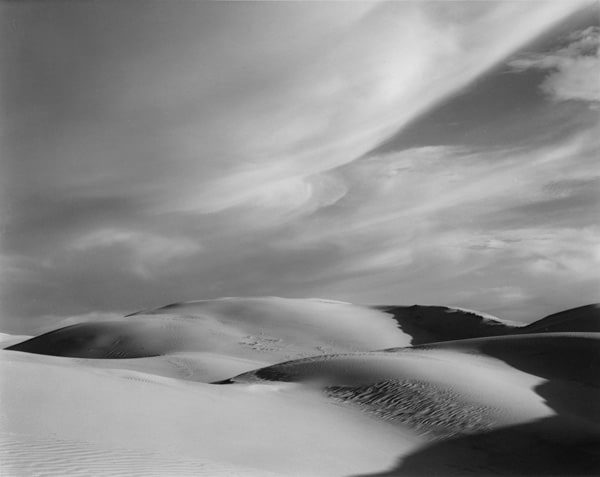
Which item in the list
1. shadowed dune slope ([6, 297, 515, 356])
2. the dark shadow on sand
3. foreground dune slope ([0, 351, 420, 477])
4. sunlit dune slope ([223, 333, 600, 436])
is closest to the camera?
foreground dune slope ([0, 351, 420, 477])

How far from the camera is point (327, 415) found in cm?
1513

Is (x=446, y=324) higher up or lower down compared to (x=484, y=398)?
higher up

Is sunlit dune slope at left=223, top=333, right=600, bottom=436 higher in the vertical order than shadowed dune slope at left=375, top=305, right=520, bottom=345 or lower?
lower

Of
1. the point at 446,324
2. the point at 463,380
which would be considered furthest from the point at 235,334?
the point at 463,380

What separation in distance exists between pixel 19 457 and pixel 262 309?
38251 mm

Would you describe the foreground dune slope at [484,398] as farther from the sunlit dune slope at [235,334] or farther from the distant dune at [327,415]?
the sunlit dune slope at [235,334]

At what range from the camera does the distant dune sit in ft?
33.6

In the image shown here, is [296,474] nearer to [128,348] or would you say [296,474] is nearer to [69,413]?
[69,413]

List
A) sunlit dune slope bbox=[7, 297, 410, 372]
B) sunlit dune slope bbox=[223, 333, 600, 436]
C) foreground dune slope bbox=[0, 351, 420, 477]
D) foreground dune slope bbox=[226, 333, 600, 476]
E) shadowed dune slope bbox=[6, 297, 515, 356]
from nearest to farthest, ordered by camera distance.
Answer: foreground dune slope bbox=[0, 351, 420, 477]
foreground dune slope bbox=[226, 333, 600, 476]
sunlit dune slope bbox=[223, 333, 600, 436]
sunlit dune slope bbox=[7, 297, 410, 372]
shadowed dune slope bbox=[6, 297, 515, 356]

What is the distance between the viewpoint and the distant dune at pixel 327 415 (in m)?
10.2

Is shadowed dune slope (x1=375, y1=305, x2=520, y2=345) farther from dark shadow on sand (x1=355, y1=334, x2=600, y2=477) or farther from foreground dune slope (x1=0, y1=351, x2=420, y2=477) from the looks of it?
foreground dune slope (x1=0, y1=351, x2=420, y2=477)

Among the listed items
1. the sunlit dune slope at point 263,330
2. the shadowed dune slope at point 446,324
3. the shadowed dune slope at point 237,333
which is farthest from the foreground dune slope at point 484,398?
the shadowed dune slope at point 446,324

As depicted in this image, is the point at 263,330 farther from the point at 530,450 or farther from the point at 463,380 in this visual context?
the point at 530,450

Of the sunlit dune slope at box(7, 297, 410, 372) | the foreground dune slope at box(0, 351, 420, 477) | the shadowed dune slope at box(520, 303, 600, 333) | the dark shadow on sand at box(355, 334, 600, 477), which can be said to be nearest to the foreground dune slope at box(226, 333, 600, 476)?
the dark shadow on sand at box(355, 334, 600, 477)
